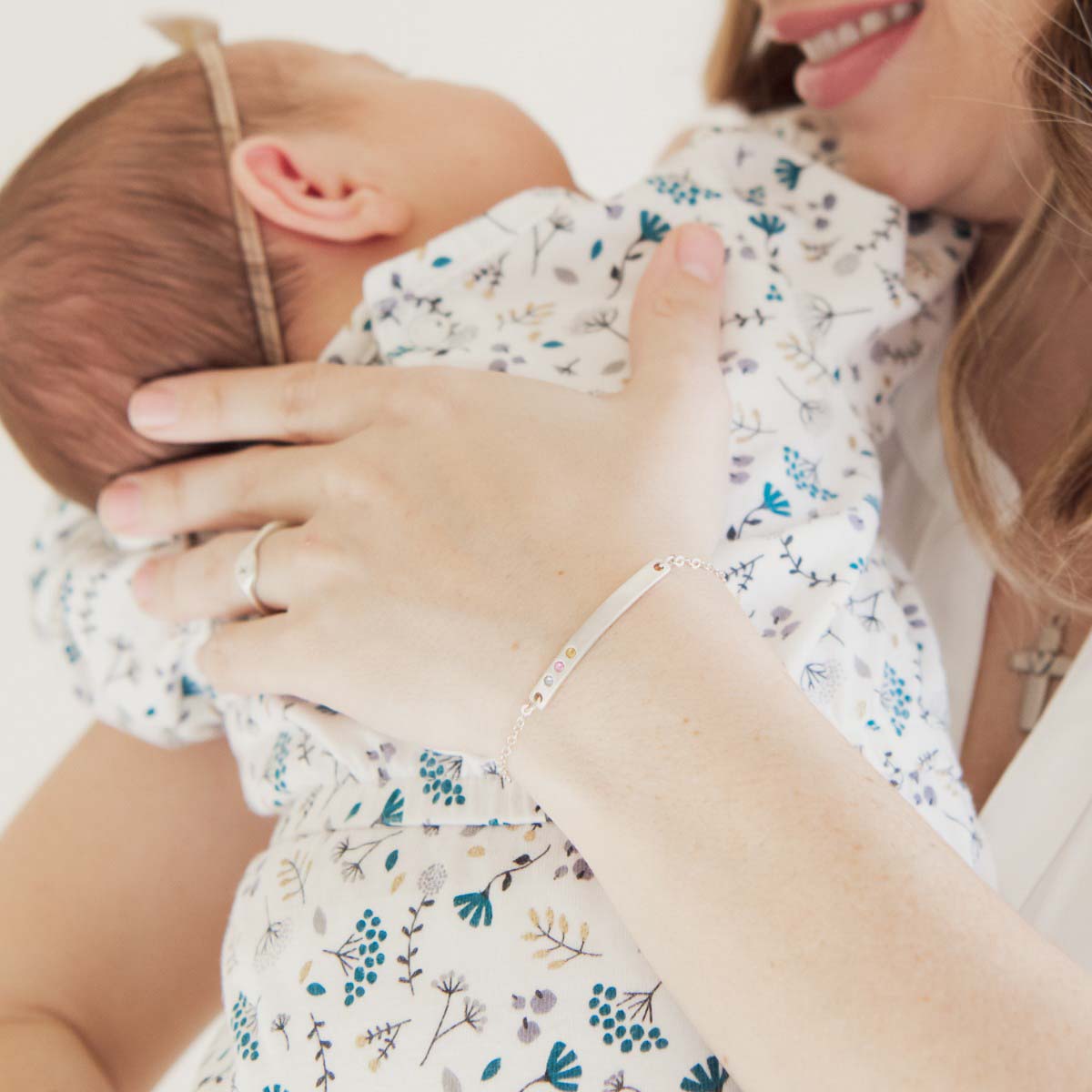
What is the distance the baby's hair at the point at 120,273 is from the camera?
98cm

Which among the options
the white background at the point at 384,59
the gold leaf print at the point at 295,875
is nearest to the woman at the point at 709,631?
the gold leaf print at the point at 295,875

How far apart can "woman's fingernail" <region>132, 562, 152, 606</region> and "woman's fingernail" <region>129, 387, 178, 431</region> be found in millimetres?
150

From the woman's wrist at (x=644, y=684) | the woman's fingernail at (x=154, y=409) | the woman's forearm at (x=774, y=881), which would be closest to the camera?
the woman's forearm at (x=774, y=881)

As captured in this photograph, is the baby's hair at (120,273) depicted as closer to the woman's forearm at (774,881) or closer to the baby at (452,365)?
the baby at (452,365)

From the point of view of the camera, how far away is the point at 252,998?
0.82 m

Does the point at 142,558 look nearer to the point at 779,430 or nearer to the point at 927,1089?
the point at 779,430

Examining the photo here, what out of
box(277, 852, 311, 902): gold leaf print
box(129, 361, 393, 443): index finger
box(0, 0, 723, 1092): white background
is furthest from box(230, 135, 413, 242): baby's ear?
box(0, 0, 723, 1092): white background

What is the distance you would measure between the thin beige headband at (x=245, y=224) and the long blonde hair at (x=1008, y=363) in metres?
0.71

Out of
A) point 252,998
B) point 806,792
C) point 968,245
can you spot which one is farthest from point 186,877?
point 968,245

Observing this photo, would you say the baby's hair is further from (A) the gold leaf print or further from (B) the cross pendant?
(B) the cross pendant

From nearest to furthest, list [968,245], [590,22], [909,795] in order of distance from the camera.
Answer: [909,795] → [968,245] → [590,22]

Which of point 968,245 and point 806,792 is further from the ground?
point 968,245

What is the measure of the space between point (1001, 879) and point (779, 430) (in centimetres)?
47

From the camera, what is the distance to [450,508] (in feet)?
2.44
